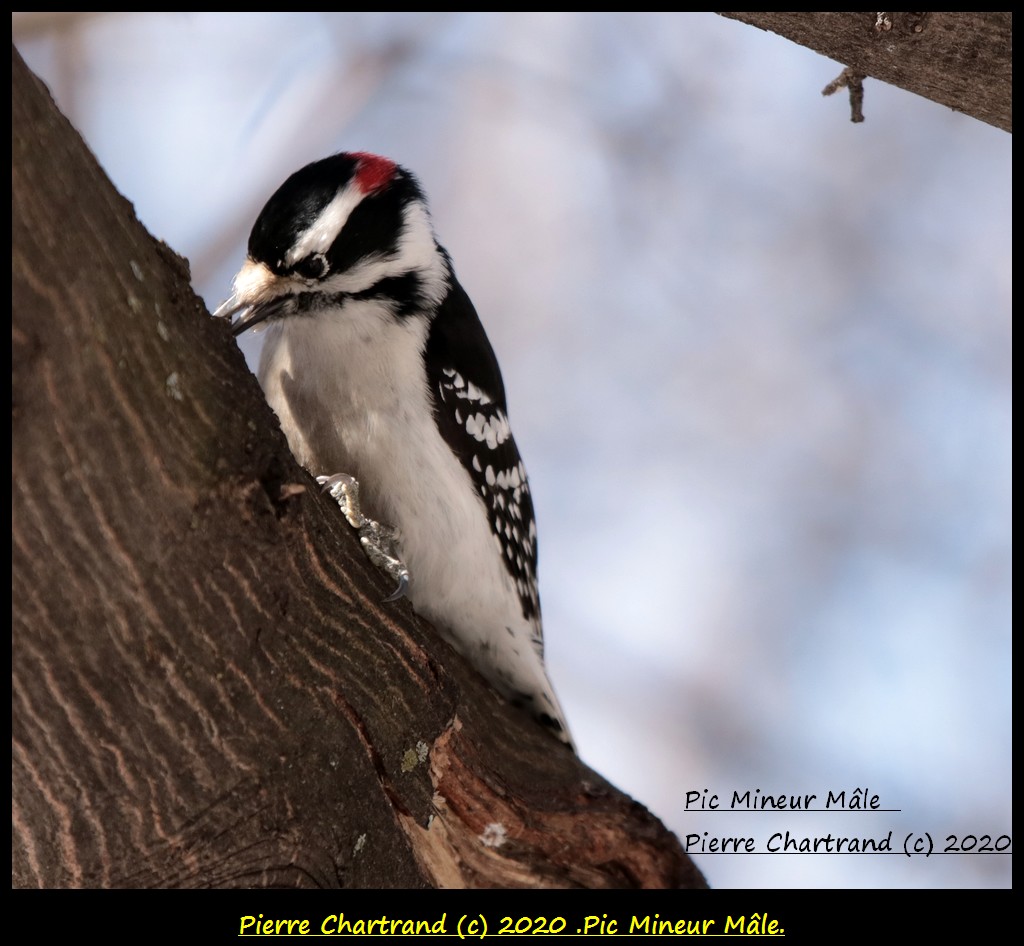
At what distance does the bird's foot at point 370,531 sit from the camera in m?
3.09

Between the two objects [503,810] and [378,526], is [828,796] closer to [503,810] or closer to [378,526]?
[503,810]

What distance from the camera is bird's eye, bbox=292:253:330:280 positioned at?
3400 mm

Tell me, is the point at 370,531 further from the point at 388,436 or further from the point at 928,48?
the point at 928,48

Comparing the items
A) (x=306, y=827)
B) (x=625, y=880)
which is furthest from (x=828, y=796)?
(x=306, y=827)

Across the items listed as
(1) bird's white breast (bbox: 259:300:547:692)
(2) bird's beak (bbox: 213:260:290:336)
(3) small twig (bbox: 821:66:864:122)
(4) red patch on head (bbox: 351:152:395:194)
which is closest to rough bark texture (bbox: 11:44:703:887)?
(1) bird's white breast (bbox: 259:300:547:692)

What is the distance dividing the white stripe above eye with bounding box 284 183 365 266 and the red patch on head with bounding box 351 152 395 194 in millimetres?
129

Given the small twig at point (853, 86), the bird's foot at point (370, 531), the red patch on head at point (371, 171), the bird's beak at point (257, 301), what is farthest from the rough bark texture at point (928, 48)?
the bird's foot at point (370, 531)

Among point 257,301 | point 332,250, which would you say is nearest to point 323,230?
point 332,250

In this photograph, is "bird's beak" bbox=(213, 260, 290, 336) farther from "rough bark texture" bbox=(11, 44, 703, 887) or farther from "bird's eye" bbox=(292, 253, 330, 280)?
"rough bark texture" bbox=(11, 44, 703, 887)

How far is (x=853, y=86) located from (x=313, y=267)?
184 cm

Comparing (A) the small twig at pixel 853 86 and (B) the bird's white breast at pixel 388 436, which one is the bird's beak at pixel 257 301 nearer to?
(B) the bird's white breast at pixel 388 436

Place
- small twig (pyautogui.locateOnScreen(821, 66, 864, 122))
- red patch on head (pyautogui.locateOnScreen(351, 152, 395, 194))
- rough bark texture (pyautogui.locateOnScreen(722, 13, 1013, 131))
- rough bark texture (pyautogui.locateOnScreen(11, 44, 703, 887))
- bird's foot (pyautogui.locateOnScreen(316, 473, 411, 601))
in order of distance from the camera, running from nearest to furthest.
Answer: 1. rough bark texture (pyautogui.locateOnScreen(11, 44, 703, 887))
2. rough bark texture (pyautogui.locateOnScreen(722, 13, 1013, 131))
3. bird's foot (pyautogui.locateOnScreen(316, 473, 411, 601))
4. small twig (pyautogui.locateOnScreen(821, 66, 864, 122))
5. red patch on head (pyautogui.locateOnScreen(351, 152, 395, 194))
